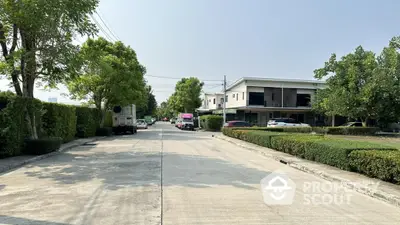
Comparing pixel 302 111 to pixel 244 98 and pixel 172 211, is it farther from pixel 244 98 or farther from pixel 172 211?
pixel 172 211

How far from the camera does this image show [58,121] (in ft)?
69.4

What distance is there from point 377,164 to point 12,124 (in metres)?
13.9

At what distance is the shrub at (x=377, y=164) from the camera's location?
895cm

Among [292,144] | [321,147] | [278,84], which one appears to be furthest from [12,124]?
[278,84]

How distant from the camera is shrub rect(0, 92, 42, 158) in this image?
45.9 feet

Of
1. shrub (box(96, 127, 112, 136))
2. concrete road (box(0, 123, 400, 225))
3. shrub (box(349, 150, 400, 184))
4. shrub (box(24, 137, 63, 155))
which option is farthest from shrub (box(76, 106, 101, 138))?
shrub (box(349, 150, 400, 184))

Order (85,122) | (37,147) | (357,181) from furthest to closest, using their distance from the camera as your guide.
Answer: (85,122) → (37,147) → (357,181)

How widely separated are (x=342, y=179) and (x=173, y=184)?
4.75 meters

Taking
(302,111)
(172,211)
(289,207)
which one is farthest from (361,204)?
(302,111)

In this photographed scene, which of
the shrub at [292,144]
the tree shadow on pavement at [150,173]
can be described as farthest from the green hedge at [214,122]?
the tree shadow on pavement at [150,173]

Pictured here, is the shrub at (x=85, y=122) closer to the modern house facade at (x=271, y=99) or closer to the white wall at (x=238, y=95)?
the modern house facade at (x=271, y=99)

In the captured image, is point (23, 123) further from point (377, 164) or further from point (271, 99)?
point (271, 99)

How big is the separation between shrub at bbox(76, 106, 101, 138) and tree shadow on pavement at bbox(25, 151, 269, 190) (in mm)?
15384

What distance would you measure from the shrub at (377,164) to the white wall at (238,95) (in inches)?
1517
